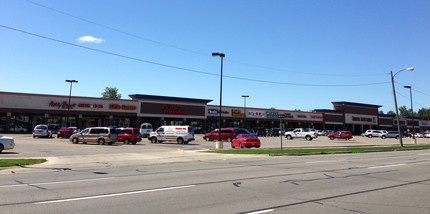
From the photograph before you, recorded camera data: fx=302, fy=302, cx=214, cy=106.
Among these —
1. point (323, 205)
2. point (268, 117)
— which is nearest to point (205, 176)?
point (323, 205)

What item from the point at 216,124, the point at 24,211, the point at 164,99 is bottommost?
the point at 24,211

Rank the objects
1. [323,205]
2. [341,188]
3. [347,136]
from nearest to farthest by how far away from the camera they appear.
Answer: [323,205] < [341,188] < [347,136]

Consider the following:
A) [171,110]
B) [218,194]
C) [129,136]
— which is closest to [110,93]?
[171,110]

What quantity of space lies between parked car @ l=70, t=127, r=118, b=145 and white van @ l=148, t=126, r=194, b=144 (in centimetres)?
587

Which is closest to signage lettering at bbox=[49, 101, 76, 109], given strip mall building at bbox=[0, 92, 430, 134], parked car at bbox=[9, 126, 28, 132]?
strip mall building at bbox=[0, 92, 430, 134]

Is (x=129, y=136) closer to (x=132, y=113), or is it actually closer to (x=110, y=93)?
(x=132, y=113)

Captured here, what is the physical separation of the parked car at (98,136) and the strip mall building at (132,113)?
2137cm

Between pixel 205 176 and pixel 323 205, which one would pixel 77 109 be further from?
pixel 323 205

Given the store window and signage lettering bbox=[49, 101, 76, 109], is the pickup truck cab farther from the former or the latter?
the store window

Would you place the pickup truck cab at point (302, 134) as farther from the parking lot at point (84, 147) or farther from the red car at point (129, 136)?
the red car at point (129, 136)

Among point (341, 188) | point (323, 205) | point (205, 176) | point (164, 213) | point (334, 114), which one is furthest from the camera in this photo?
point (334, 114)

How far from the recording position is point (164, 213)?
18.8 feet

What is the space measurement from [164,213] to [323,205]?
337 centimetres

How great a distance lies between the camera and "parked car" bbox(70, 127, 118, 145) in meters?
Result: 30.3
